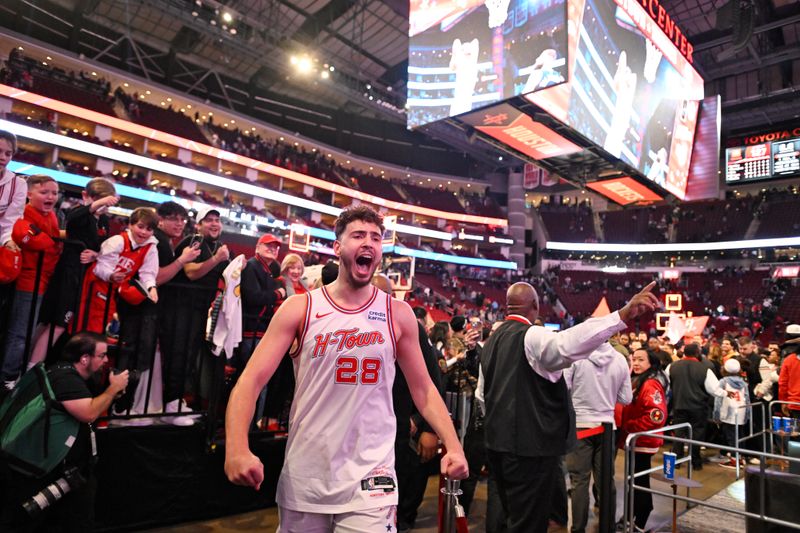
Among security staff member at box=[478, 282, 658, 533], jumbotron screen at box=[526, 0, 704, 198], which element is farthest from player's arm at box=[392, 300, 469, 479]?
jumbotron screen at box=[526, 0, 704, 198]

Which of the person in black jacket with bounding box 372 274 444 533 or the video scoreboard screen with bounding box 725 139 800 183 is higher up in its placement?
the video scoreboard screen with bounding box 725 139 800 183

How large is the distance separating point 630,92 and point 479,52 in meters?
3.73

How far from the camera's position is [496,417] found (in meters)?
3.49

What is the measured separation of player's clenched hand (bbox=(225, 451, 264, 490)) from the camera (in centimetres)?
173

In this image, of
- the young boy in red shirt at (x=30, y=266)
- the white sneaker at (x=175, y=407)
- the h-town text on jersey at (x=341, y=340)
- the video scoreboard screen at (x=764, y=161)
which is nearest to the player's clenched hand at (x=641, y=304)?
the h-town text on jersey at (x=341, y=340)

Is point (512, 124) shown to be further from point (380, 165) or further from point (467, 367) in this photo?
point (380, 165)

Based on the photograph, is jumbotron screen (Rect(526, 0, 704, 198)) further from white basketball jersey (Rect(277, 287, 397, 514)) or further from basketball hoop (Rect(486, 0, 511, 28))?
white basketball jersey (Rect(277, 287, 397, 514))

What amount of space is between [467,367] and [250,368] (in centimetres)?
385

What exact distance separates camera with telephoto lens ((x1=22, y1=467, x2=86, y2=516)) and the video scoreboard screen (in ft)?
72.9

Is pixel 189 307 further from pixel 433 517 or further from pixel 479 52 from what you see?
pixel 479 52

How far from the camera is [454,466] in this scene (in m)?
2.00

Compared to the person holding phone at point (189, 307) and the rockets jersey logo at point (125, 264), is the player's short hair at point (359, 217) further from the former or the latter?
the rockets jersey logo at point (125, 264)

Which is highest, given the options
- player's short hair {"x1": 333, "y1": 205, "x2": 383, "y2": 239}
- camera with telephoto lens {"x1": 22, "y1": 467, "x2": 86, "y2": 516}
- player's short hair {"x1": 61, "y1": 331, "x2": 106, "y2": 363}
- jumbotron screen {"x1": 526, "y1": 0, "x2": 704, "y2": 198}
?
jumbotron screen {"x1": 526, "y1": 0, "x2": 704, "y2": 198}

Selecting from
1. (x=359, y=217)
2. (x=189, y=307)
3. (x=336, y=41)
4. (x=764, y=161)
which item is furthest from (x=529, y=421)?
(x=336, y=41)
